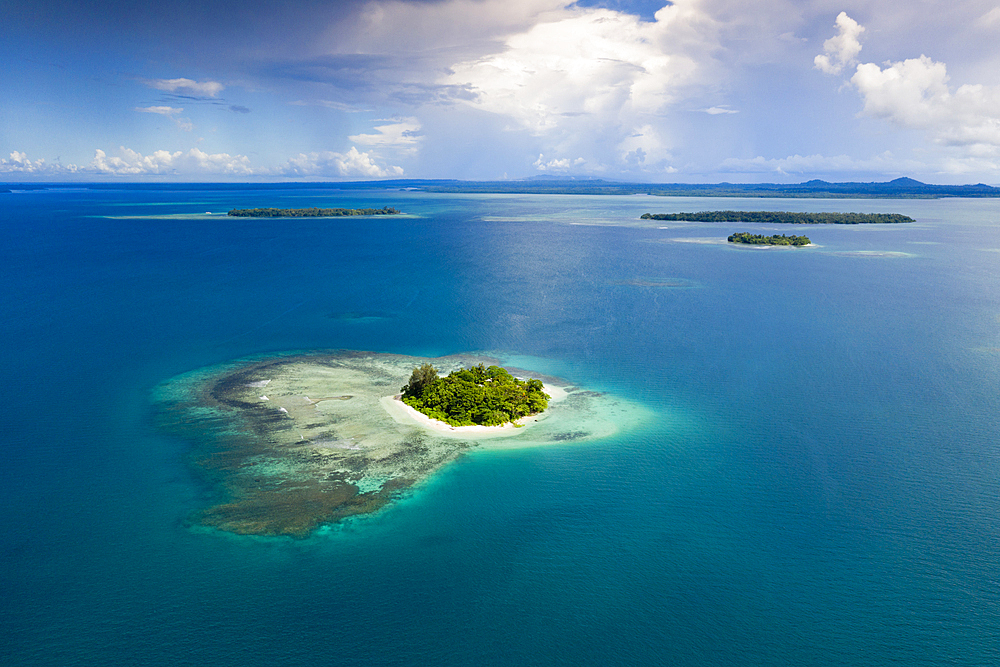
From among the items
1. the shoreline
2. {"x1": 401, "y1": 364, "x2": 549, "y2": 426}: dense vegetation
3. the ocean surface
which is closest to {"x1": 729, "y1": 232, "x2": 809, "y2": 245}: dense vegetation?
the ocean surface

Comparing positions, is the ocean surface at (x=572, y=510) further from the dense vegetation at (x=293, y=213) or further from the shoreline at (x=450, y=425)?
the dense vegetation at (x=293, y=213)

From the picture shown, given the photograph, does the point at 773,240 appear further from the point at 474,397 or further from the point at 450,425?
the point at 450,425

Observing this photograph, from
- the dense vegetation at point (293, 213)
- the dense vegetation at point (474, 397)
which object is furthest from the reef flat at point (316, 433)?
the dense vegetation at point (293, 213)

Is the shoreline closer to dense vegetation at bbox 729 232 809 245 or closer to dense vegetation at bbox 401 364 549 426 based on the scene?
dense vegetation at bbox 401 364 549 426

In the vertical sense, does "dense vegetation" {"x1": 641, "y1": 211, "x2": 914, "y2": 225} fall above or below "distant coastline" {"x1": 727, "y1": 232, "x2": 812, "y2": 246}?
above

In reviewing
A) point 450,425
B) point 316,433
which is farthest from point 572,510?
point 316,433

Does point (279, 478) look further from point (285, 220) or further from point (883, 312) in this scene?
point (285, 220)
